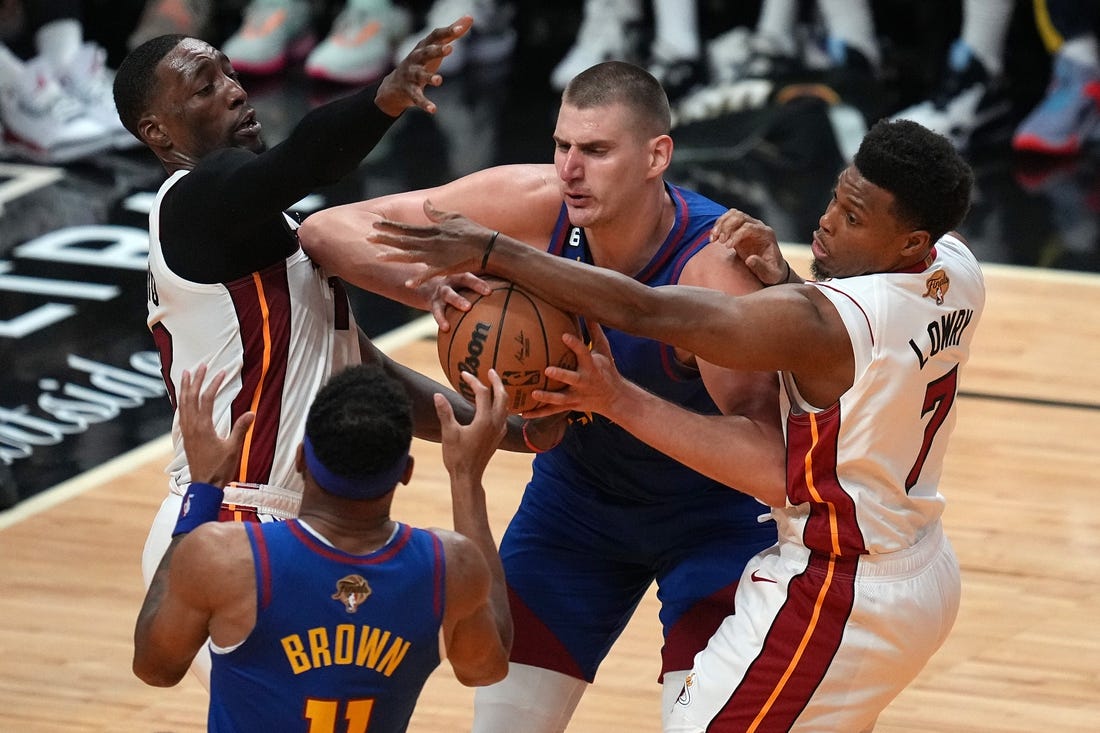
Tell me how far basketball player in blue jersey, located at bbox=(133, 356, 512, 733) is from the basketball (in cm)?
57

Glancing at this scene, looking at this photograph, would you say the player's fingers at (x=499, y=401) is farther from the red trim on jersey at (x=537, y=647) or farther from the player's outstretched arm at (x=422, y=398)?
the red trim on jersey at (x=537, y=647)

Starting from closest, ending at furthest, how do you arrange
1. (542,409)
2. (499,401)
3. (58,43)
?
(499,401)
(542,409)
(58,43)

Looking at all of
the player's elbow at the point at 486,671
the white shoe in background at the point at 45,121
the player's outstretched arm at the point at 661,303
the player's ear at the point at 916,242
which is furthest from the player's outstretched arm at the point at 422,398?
the white shoe in background at the point at 45,121

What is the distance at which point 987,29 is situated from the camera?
37.5 feet

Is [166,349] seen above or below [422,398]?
above

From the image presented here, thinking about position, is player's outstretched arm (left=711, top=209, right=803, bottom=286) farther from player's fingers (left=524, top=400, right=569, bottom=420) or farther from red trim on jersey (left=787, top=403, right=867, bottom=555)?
player's fingers (left=524, top=400, right=569, bottom=420)

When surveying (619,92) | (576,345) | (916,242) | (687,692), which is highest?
(619,92)

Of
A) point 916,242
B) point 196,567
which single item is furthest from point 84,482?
point 916,242

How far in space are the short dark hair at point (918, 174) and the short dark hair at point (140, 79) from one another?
1.69 m

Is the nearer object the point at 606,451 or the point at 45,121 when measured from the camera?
the point at 606,451

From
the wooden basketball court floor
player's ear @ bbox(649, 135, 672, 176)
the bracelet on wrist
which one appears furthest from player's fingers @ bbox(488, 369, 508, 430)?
the wooden basketball court floor

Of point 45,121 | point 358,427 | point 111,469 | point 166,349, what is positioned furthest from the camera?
point 45,121

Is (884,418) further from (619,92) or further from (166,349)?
(166,349)

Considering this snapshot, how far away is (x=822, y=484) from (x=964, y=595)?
8.42 ft
